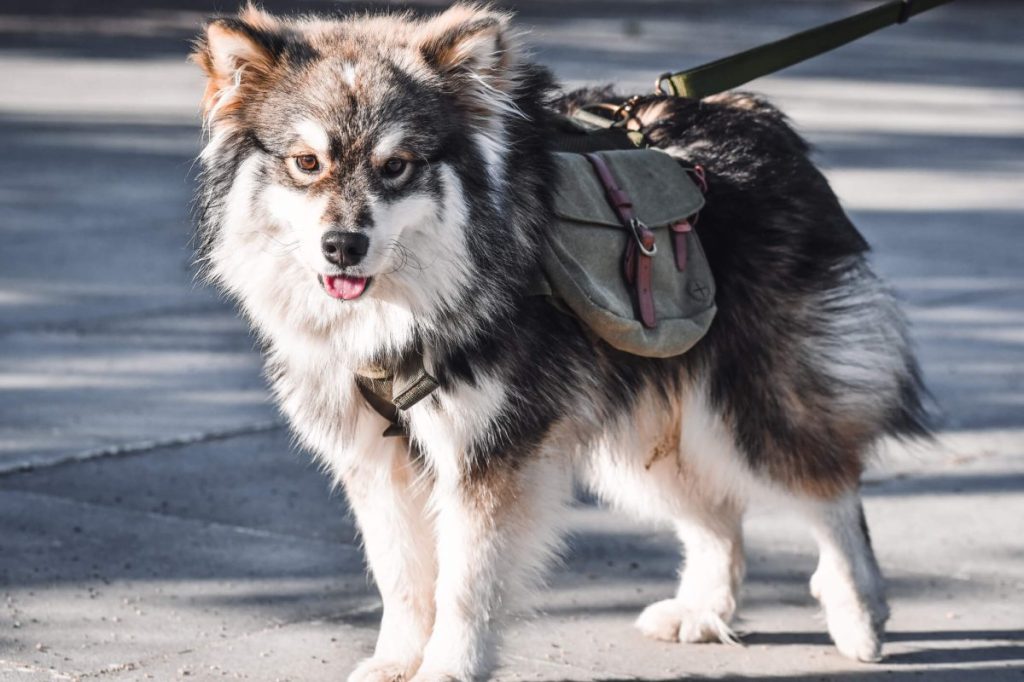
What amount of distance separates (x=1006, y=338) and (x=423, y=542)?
4.69 metres

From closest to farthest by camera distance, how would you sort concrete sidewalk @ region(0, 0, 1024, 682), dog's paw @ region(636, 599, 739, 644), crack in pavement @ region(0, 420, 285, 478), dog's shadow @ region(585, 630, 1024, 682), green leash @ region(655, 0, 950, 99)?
dog's shadow @ region(585, 630, 1024, 682), concrete sidewalk @ region(0, 0, 1024, 682), dog's paw @ region(636, 599, 739, 644), green leash @ region(655, 0, 950, 99), crack in pavement @ region(0, 420, 285, 478)

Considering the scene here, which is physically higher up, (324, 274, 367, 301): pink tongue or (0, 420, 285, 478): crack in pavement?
(324, 274, 367, 301): pink tongue

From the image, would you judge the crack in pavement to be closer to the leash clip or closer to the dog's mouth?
the leash clip

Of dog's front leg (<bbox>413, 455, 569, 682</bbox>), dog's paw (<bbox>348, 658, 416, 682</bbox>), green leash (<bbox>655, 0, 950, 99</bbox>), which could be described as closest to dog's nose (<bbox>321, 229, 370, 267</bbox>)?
dog's front leg (<bbox>413, 455, 569, 682</bbox>)

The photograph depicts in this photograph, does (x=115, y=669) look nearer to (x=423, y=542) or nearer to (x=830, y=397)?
(x=423, y=542)

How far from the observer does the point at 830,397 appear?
14.8ft

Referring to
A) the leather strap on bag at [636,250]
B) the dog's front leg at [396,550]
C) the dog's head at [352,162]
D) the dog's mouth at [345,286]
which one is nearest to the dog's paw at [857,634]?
the leather strap on bag at [636,250]

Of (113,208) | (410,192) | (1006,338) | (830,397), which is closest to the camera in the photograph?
(410,192)

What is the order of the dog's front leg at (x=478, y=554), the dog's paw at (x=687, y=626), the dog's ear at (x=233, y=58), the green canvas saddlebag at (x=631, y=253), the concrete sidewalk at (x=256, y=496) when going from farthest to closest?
the dog's paw at (x=687, y=626), the concrete sidewalk at (x=256, y=496), the green canvas saddlebag at (x=631, y=253), the dog's front leg at (x=478, y=554), the dog's ear at (x=233, y=58)

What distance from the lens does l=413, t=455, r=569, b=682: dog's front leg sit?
388cm

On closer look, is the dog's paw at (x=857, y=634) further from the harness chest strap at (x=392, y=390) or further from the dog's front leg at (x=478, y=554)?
the harness chest strap at (x=392, y=390)

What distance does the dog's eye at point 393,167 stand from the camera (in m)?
3.61

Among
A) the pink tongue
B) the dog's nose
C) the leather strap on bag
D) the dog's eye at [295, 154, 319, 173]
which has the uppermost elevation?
the dog's eye at [295, 154, 319, 173]

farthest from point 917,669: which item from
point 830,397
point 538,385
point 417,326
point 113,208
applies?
point 113,208
